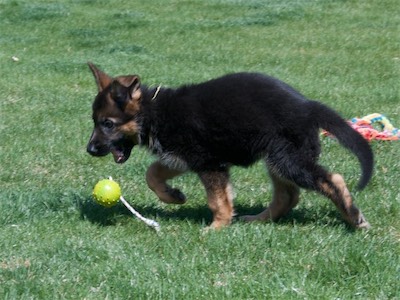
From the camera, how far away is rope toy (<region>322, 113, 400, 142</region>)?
7855 mm

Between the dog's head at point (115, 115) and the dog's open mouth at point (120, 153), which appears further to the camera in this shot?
the dog's open mouth at point (120, 153)

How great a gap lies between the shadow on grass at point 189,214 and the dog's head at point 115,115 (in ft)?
1.67

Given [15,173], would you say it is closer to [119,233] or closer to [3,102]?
[119,233]

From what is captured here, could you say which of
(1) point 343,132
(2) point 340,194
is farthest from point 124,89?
(2) point 340,194

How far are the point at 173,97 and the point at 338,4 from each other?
13.7 metres

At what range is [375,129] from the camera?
8.29 meters

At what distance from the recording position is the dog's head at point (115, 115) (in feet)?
19.4

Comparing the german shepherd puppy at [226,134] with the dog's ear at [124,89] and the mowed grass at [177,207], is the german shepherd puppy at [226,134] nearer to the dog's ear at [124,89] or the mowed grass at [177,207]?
the dog's ear at [124,89]

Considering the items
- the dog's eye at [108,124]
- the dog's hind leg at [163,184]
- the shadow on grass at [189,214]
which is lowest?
the shadow on grass at [189,214]

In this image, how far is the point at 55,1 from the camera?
66.8 feet

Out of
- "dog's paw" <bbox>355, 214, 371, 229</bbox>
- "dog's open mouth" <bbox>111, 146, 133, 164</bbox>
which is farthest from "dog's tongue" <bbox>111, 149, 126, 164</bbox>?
"dog's paw" <bbox>355, 214, 371, 229</bbox>

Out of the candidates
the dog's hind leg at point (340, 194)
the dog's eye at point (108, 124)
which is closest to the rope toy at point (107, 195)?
the dog's eye at point (108, 124)

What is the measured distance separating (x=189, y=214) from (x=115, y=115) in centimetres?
102

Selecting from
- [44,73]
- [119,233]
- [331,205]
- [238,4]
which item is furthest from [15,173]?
[238,4]
